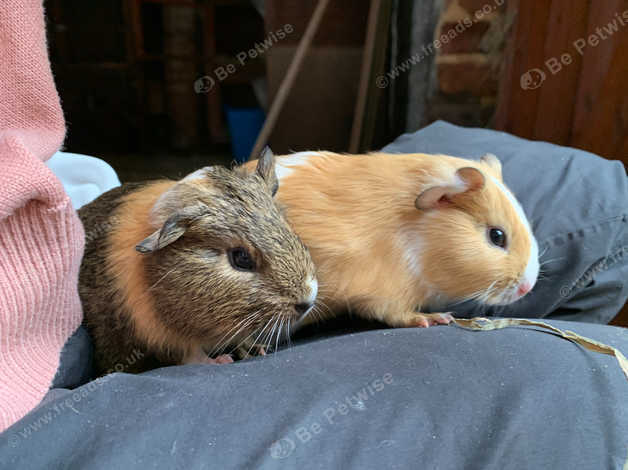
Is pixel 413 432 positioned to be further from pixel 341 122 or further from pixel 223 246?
pixel 341 122

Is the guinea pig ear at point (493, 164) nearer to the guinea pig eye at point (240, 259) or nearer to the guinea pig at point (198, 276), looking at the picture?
the guinea pig at point (198, 276)

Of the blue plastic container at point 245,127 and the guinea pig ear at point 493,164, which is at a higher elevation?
the guinea pig ear at point 493,164

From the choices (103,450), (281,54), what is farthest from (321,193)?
(281,54)

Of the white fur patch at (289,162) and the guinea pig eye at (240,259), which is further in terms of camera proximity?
the white fur patch at (289,162)

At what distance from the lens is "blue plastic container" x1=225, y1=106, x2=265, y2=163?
3.64 meters

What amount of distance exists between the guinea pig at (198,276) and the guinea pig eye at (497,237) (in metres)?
0.36

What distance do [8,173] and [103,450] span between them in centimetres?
41

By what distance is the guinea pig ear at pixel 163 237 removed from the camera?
32.5 inches

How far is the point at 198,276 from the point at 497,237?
583 mm

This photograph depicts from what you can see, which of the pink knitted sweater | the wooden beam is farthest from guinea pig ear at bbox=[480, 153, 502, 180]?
the wooden beam

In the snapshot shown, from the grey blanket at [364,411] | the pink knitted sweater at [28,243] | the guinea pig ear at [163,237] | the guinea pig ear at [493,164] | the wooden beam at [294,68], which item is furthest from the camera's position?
the wooden beam at [294,68]

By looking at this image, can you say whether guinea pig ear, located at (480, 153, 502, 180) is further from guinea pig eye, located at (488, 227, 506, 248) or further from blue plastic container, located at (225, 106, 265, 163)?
blue plastic container, located at (225, 106, 265, 163)

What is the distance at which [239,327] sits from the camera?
91 cm

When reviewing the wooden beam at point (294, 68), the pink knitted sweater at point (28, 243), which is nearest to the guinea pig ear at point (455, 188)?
the pink knitted sweater at point (28, 243)
